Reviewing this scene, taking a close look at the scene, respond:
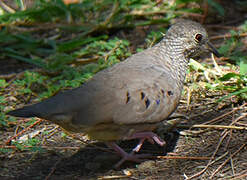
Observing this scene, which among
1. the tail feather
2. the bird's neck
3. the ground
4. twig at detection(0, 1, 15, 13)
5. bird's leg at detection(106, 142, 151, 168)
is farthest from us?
twig at detection(0, 1, 15, 13)

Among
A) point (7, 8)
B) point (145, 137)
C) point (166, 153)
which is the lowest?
point (166, 153)

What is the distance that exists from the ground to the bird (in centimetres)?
14

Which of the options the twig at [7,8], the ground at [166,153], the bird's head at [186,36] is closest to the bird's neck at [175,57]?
the bird's head at [186,36]

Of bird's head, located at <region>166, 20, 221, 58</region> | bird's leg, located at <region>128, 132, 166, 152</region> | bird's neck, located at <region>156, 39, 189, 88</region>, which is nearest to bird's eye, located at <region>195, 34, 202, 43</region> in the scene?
bird's head, located at <region>166, 20, 221, 58</region>

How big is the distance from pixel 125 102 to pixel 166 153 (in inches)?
25.9

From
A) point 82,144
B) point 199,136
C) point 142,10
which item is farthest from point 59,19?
point 199,136

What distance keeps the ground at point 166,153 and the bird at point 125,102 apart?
138 millimetres

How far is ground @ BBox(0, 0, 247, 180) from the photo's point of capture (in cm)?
323

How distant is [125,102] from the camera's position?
3.18m

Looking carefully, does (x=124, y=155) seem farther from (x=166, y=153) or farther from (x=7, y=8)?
(x=7, y=8)

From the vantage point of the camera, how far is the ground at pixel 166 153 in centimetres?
323

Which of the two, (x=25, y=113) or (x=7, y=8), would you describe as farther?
(x=7, y=8)

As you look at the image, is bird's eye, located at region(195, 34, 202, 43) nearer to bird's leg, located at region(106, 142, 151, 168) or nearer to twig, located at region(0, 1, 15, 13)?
bird's leg, located at region(106, 142, 151, 168)

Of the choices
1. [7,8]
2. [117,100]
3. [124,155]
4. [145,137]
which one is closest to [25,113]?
[117,100]
